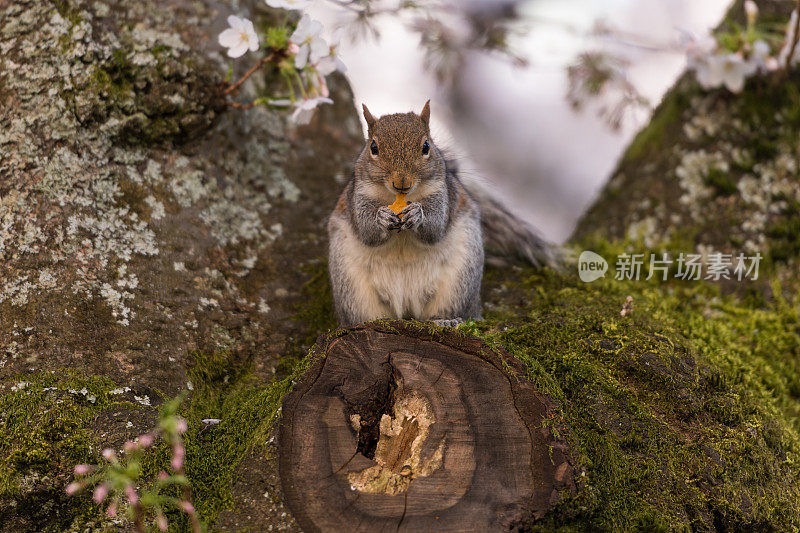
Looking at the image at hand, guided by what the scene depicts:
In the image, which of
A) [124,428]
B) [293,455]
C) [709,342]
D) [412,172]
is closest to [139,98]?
[412,172]

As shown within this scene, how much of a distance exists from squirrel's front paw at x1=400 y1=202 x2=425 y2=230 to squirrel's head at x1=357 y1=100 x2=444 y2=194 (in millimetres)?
86

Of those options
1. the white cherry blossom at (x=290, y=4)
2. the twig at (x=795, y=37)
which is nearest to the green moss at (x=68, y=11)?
the white cherry blossom at (x=290, y=4)

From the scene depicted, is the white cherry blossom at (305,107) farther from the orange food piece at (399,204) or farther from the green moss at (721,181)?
the green moss at (721,181)

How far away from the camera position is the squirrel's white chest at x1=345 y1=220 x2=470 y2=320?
2.84m

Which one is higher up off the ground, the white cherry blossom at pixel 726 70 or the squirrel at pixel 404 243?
the white cherry blossom at pixel 726 70

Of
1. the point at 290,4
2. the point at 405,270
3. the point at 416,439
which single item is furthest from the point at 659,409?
the point at 290,4

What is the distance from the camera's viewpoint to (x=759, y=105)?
3715mm

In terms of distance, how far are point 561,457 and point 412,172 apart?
1.25 metres

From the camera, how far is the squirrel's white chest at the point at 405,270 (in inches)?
112

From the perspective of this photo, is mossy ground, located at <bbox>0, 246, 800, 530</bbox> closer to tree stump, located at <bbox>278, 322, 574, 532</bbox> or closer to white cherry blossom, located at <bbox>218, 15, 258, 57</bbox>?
tree stump, located at <bbox>278, 322, 574, 532</bbox>

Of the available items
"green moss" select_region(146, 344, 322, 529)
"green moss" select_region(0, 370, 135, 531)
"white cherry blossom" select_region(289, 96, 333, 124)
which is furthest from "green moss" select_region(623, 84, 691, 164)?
"green moss" select_region(0, 370, 135, 531)

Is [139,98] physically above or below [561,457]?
above

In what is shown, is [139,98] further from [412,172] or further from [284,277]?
[412,172]

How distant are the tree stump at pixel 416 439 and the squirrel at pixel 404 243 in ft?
2.04
